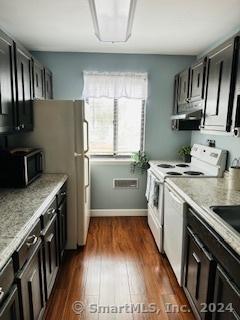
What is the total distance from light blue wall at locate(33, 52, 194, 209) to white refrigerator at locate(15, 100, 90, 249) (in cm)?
96

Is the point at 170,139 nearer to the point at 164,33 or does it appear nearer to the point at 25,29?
the point at 164,33

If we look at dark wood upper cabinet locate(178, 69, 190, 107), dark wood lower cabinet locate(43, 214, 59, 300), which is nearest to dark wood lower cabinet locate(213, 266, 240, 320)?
dark wood lower cabinet locate(43, 214, 59, 300)

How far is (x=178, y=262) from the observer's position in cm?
→ 205

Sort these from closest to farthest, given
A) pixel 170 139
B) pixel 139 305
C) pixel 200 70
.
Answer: pixel 139 305 → pixel 200 70 → pixel 170 139

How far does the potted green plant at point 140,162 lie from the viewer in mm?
3553

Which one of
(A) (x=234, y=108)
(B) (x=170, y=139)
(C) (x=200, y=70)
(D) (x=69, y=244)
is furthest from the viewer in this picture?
(B) (x=170, y=139)

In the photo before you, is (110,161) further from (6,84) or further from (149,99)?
(6,84)

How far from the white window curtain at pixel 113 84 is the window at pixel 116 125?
127 millimetres

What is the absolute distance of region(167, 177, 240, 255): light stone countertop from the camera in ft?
4.04

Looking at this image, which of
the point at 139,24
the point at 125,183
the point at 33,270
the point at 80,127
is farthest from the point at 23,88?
the point at 125,183

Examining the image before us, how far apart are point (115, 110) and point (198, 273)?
2562 mm

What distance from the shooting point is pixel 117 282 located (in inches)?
86.9

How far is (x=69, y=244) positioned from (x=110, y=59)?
Result: 8.49 feet

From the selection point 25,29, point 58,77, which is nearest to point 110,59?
point 58,77
